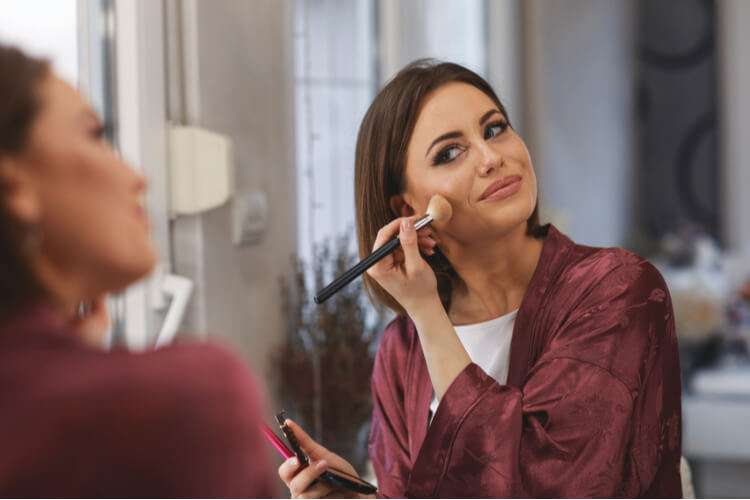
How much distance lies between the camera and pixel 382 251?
968 millimetres

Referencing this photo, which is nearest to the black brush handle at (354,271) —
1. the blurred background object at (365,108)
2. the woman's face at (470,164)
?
the woman's face at (470,164)

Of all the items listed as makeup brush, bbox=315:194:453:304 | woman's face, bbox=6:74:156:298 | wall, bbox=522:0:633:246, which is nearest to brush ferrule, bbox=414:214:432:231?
makeup brush, bbox=315:194:453:304

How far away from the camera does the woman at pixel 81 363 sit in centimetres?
34

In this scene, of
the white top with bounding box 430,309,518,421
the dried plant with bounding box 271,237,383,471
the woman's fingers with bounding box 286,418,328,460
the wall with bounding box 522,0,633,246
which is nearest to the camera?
the woman's fingers with bounding box 286,418,328,460

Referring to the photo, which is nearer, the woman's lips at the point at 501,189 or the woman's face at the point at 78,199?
the woman's face at the point at 78,199

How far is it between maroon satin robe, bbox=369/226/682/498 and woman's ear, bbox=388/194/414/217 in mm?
216

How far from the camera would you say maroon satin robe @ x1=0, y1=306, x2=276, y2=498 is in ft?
1.13

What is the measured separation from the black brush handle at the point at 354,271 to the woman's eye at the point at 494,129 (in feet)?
0.71

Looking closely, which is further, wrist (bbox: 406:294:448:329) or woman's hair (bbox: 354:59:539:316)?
woman's hair (bbox: 354:59:539:316)

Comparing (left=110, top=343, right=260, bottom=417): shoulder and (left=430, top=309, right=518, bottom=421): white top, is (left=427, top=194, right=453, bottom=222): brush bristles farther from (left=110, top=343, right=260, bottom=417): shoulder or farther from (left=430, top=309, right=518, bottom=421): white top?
(left=110, top=343, right=260, bottom=417): shoulder

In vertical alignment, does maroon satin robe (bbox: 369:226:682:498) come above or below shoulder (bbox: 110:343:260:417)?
below

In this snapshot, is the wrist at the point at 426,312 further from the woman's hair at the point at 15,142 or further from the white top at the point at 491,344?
the woman's hair at the point at 15,142

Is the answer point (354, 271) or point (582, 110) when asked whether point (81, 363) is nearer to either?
point (354, 271)

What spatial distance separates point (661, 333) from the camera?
0.99 metres
